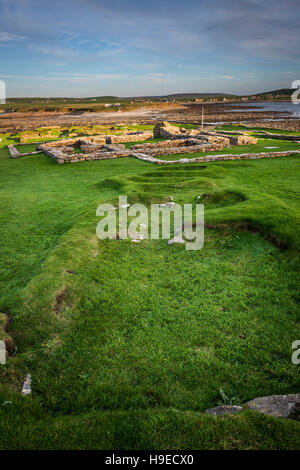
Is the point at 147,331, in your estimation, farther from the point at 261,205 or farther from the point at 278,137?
the point at 278,137

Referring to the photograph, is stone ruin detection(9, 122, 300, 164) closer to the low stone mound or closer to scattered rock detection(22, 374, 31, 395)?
the low stone mound

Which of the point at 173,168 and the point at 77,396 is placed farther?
the point at 173,168

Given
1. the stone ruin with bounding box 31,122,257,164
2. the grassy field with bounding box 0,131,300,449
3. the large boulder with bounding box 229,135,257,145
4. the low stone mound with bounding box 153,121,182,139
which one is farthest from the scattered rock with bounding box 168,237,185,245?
the low stone mound with bounding box 153,121,182,139

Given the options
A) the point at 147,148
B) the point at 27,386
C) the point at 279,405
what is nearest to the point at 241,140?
the point at 147,148

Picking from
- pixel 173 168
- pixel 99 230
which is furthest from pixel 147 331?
pixel 173 168

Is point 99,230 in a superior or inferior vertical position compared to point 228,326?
superior

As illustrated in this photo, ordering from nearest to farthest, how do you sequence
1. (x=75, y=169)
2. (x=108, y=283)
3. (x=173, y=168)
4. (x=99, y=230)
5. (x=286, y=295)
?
(x=286, y=295) → (x=108, y=283) → (x=99, y=230) → (x=173, y=168) → (x=75, y=169)

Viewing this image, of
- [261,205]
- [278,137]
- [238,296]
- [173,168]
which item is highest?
[278,137]
